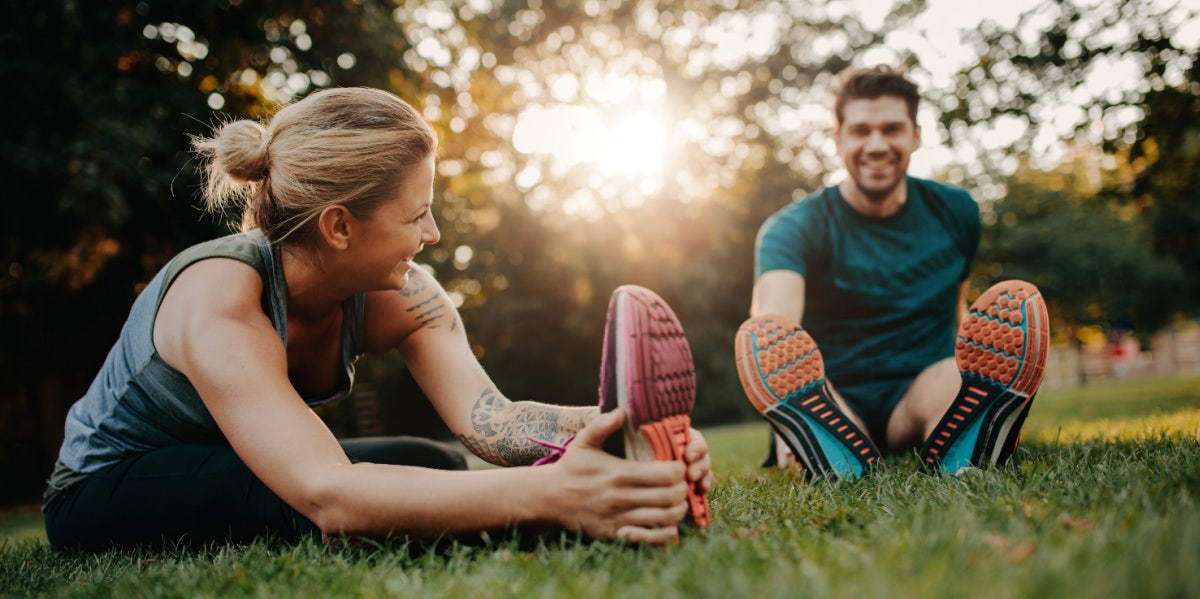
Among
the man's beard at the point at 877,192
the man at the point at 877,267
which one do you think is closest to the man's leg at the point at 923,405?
the man at the point at 877,267

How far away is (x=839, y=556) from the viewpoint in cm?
143

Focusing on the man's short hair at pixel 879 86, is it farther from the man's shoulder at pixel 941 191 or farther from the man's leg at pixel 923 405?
the man's leg at pixel 923 405

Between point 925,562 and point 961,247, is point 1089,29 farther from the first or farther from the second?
point 925,562

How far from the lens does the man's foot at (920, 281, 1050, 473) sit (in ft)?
7.71

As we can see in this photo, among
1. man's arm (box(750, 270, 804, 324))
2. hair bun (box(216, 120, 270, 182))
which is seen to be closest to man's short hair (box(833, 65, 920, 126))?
man's arm (box(750, 270, 804, 324))

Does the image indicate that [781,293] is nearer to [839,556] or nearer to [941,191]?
[941,191]

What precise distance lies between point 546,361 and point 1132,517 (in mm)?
18397

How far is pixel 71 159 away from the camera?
819 cm

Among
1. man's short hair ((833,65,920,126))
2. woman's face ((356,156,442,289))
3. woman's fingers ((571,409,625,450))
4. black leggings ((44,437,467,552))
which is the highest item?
man's short hair ((833,65,920,126))

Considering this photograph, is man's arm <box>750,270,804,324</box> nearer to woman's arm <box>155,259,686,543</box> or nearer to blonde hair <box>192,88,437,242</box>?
blonde hair <box>192,88,437,242</box>

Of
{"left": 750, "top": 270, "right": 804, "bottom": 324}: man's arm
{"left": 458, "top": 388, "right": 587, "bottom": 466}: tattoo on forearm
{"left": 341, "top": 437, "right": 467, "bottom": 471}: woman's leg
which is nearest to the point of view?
{"left": 458, "top": 388, "right": 587, "bottom": 466}: tattoo on forearm

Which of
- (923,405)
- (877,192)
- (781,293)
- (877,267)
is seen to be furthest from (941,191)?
(923,405)

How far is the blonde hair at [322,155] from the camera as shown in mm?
2105

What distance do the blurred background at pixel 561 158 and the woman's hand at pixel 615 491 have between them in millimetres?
1821
